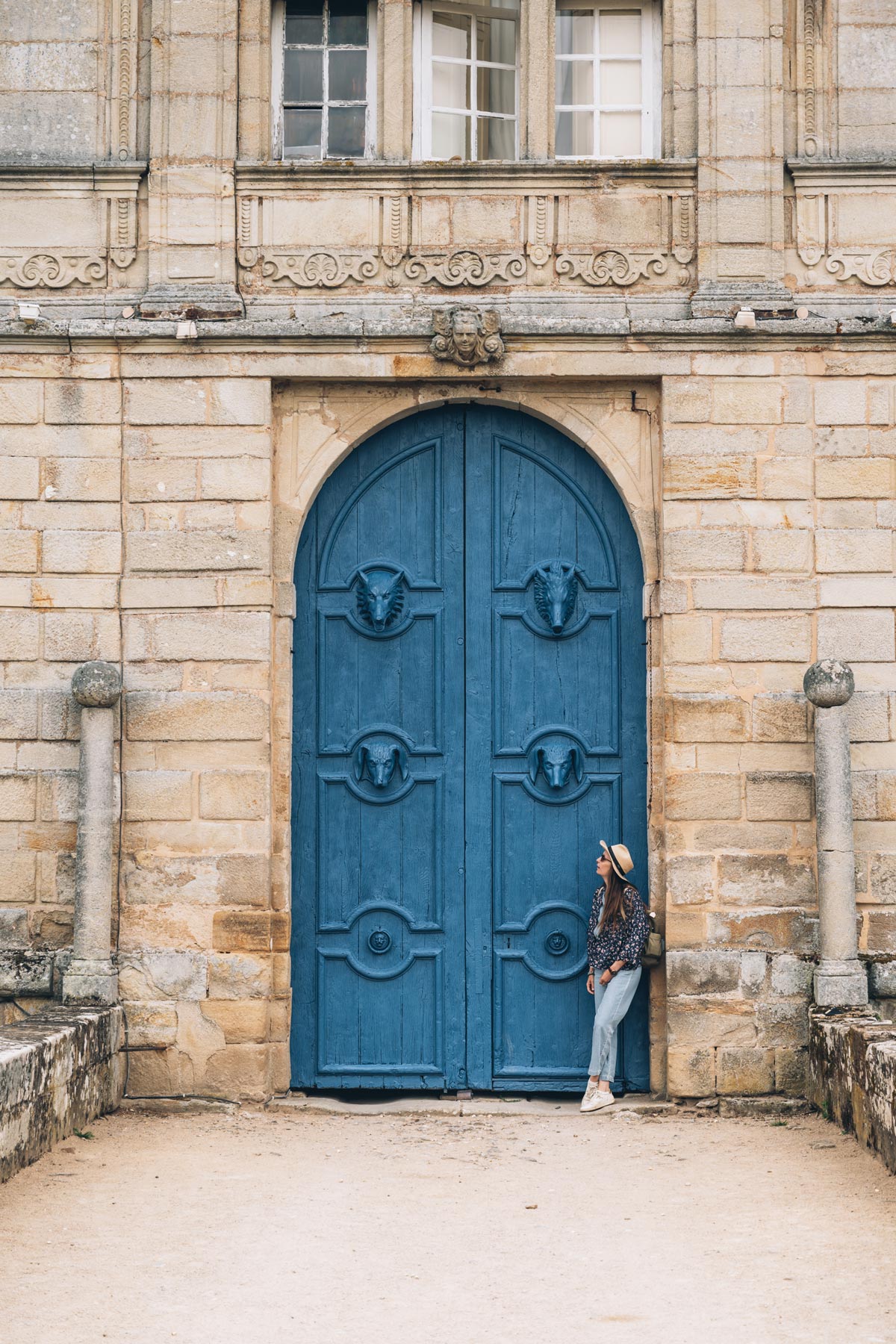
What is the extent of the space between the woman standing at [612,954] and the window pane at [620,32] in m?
4.18

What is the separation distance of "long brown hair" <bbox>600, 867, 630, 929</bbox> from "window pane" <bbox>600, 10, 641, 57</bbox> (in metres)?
4.29

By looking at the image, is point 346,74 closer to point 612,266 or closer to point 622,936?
point 612,266

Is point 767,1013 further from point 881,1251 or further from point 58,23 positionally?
point 58,23

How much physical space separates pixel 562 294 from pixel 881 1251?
484 cm

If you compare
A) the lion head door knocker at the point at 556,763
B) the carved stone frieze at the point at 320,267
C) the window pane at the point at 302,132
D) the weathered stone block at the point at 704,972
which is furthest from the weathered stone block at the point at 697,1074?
the window pane at the point at 302,132

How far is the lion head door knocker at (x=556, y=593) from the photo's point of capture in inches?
319

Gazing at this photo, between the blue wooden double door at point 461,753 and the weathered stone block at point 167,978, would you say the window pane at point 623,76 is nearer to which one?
the blue wooden double door at point 461,753

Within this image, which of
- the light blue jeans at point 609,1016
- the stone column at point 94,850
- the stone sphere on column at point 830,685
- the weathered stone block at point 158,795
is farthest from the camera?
the weathered stone block at point 158,795

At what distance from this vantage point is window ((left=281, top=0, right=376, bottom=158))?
27.2 ft

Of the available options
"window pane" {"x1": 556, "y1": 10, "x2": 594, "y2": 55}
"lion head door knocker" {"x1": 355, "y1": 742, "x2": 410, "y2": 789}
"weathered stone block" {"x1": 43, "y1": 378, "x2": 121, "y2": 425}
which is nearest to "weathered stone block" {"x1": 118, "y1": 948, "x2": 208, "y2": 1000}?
"lion head door knocker" {"x1": 355, "y1": 742, "x2": 410, "y2": 789}

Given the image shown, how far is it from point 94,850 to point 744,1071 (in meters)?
3.36

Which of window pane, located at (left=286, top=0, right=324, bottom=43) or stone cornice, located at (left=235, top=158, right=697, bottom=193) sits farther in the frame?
window pane, located at (left=286, top=0, right=324, bottom=43)

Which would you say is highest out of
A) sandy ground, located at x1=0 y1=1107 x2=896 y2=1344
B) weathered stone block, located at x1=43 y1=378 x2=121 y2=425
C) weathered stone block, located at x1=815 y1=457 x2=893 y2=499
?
weathered stone block, located at x1=43 y1=378 x2=121 y2=425

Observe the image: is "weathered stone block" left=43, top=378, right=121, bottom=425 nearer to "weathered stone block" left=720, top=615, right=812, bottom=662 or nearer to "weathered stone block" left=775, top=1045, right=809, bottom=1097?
"weathered stone block" left=720, top=615, right=812, bottom=662
